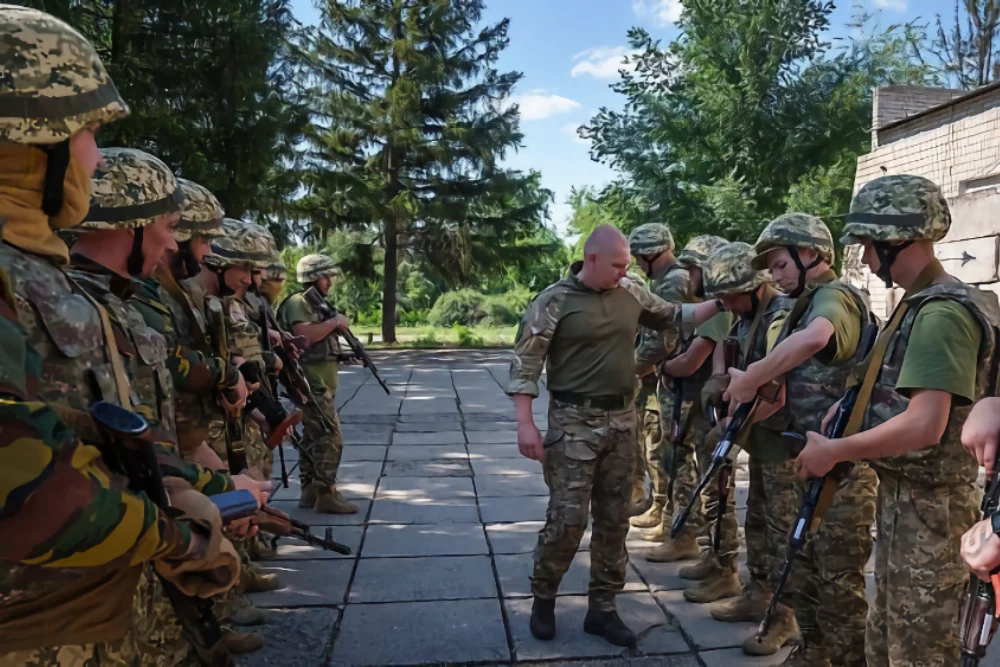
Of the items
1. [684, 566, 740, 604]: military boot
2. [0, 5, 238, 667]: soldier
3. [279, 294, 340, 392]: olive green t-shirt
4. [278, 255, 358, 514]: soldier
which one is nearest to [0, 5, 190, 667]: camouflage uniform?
[0, 5, 238, 667]: soldier

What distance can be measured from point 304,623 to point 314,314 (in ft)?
8.75

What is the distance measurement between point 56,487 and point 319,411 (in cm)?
423

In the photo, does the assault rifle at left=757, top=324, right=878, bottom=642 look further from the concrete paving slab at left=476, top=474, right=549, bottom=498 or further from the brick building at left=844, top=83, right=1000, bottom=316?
the brick building at left=844, top=83, right=1000, bottom=316

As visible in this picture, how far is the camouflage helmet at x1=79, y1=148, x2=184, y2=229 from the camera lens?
223cm

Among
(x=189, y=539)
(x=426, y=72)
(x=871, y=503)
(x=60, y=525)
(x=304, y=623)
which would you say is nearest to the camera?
(x=60, y=525)

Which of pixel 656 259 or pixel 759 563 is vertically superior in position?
pixel 656 259

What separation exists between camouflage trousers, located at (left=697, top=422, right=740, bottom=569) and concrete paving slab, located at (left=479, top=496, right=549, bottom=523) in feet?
4.43

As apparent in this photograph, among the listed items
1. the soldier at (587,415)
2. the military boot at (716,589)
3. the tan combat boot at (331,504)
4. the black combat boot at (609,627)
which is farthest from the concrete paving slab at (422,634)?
the tan combat boot at (331,504)

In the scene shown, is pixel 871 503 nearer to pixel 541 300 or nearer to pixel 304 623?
pixel 541 300

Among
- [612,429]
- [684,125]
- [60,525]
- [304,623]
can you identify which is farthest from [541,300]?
[684,125]

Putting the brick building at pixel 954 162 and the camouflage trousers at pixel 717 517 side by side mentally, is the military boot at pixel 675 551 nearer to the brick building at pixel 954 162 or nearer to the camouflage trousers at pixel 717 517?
the camouflage trousers at pixel 717 517

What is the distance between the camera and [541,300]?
139 inches

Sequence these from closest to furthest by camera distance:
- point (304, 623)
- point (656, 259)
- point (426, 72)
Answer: point (304, 623) < point (656, 259) < point (426, 72)

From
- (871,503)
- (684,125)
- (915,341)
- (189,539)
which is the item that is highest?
(684,125)
